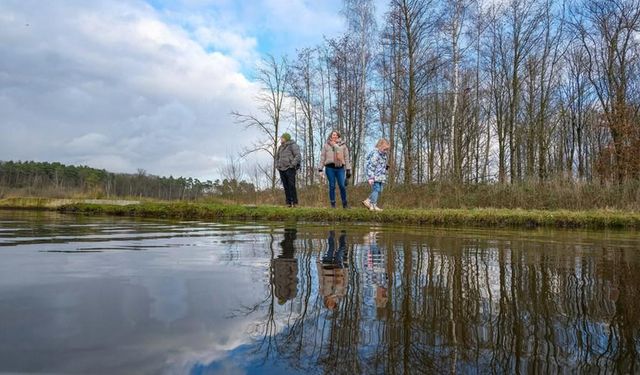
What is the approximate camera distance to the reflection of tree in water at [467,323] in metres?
1.23

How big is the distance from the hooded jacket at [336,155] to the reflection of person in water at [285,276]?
6.59 meters

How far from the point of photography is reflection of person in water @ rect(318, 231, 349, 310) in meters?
1.93

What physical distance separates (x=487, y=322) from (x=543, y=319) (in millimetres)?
247

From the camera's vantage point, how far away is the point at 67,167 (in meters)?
68.2

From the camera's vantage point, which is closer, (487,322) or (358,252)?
(487,322)

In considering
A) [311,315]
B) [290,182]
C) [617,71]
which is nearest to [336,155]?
[290,182]

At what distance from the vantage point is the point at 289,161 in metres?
11.0

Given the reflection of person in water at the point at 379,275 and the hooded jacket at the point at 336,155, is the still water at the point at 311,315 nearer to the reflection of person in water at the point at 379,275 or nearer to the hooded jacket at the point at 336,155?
the reflection of person in water at the point at 379,275

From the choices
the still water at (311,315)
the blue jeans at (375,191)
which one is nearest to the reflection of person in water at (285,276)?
the still water at (311,315)

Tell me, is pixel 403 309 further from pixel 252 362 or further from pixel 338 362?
pixel 252 362

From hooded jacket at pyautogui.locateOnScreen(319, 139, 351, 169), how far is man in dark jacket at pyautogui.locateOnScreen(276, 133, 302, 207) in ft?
3.33

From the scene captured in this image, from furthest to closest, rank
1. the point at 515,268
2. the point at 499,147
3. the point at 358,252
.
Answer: the point at 499,147
the point at 358,252
the point at 515,268

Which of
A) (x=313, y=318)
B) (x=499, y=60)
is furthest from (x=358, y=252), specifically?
(x=499, y=60)

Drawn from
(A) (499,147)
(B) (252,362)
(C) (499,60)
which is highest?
(C) (499,60)
